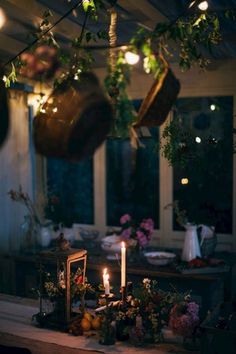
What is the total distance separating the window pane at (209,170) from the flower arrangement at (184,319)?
8.19 feet

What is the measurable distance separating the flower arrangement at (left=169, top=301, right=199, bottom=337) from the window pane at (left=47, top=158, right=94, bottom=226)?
3145 mm

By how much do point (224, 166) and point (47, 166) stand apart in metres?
2.19

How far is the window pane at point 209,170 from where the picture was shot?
4900mm

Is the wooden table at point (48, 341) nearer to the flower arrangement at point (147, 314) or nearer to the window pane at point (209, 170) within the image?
the flower arrangement at point (147, 314)

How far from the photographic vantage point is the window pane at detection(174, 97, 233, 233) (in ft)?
16.1

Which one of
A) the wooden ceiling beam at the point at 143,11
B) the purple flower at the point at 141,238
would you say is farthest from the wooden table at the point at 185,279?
the wooden ceiling beam at the point at 143,11

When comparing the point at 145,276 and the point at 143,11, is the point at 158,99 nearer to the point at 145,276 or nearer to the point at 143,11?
the point at 143,11

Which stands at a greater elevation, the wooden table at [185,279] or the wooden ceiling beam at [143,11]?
the wooden ceiling beam at [143,11]

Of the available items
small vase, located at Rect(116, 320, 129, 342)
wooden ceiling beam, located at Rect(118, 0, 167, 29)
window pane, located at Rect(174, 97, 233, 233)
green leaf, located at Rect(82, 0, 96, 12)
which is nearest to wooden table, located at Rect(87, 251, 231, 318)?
window pane, located at Rect(174, 97, 233, 233)

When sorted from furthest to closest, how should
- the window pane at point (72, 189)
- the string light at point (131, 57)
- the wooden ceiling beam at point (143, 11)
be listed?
the window pane at point (72, 189)
the wooden ceiling beam at point (143, 11)
the string light at point (131, 57)

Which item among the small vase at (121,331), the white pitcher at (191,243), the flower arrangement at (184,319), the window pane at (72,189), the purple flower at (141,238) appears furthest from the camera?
the window pane at (72,189)

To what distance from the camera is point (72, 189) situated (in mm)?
5699

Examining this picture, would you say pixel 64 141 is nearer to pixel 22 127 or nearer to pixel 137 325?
pixel 137 325

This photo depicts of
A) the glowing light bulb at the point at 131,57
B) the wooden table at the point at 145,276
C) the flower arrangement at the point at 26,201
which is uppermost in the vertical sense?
the glowing light bulb at the point at 131,57
